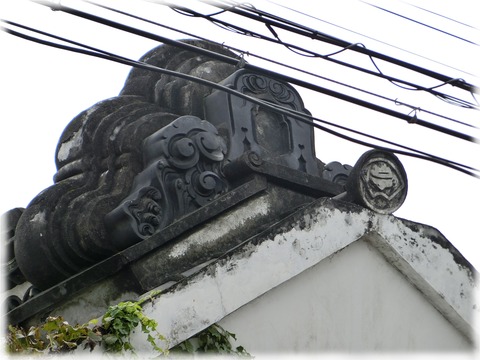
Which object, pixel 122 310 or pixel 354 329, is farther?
pixel 354 329

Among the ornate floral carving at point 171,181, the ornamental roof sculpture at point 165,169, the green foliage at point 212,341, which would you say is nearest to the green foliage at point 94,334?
the green foliage at point 212,341

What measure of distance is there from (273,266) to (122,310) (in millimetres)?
1409

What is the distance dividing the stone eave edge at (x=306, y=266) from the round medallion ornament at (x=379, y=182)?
0.10m

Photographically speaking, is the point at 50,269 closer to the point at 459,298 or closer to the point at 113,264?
the point at 113,264

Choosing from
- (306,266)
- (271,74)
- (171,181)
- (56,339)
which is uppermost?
(271,74)

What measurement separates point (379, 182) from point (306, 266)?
1024mm

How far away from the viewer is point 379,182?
9.44m

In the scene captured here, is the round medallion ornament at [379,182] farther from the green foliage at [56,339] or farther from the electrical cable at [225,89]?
the green foliage at [56,339]

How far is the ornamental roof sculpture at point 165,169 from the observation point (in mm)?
9484

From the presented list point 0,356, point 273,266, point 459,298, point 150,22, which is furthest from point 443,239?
point 0,356

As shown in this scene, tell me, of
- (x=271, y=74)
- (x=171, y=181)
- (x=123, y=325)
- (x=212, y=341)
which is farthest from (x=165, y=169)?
(x=123, y=325)

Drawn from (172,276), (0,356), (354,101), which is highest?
(354,101)

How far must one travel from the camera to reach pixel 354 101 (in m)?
8.77

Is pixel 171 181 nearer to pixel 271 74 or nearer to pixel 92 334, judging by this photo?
pixel 271 74
